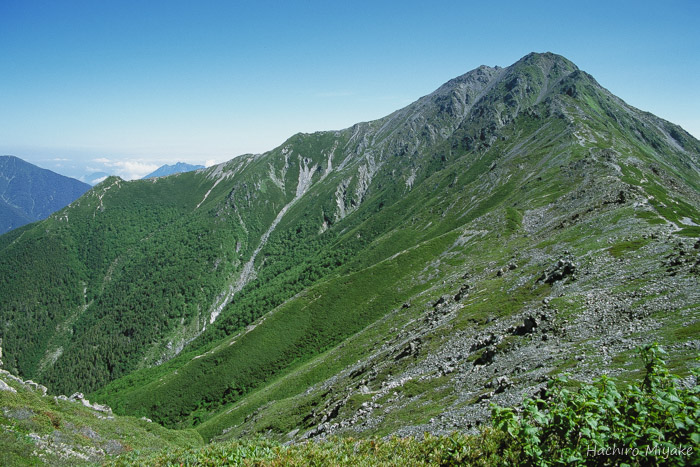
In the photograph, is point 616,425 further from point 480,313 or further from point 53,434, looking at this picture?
point 480,313

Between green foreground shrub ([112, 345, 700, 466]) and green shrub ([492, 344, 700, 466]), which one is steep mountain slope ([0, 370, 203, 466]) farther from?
green shrub ([492, 344, 700, 466])

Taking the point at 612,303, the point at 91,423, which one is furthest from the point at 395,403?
the point at 91,423

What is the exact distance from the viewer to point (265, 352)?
433 ft

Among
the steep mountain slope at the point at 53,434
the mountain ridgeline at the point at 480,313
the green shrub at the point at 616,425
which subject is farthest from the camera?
the mountain ridgeline at the point at 480,313

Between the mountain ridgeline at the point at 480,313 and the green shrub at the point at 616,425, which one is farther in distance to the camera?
the mountain ridgeline at the point at 480,313

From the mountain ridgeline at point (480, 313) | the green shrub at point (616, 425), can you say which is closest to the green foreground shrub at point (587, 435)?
the green shrub at point (616, 425)

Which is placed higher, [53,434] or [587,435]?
[587,435]

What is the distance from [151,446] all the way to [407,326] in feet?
194

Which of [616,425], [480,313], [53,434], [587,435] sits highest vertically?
[587,435]

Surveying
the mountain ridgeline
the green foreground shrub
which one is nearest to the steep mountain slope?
the green foreground shrub

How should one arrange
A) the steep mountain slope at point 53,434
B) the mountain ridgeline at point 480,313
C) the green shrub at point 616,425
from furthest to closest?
the mountain ridgeline at point 480,313
the steep mountain slope at point 53,434
the green shrub at point 616,425

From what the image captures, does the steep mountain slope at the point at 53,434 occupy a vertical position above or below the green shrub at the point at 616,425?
below

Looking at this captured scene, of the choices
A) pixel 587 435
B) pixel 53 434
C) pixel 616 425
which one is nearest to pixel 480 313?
pixel 616 425

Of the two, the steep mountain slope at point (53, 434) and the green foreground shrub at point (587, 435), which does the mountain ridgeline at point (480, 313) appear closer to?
the green foreground shrub at point (587, 435)
